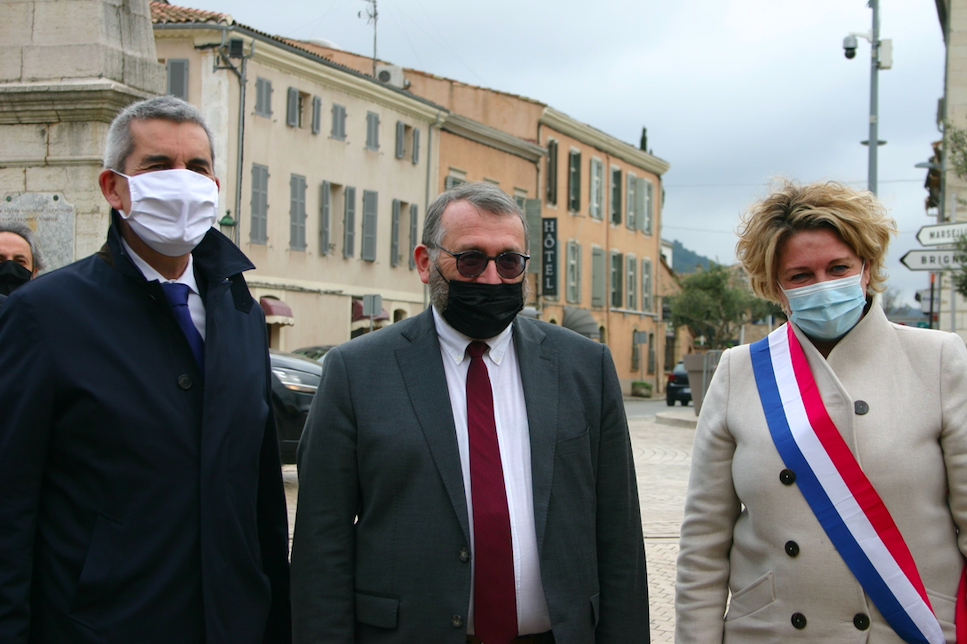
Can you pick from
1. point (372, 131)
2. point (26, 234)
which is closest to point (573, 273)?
point (372, 131)

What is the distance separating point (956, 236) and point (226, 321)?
30.8ft

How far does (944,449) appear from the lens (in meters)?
2.86

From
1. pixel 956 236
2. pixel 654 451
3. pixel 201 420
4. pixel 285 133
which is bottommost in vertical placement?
pixel 654 451

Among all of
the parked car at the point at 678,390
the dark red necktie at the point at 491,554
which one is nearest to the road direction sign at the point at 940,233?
the dark red necktie at the point at 491,554

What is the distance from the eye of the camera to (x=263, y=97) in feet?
91.9

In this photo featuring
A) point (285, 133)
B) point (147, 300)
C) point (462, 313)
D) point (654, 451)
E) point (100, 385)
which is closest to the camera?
point (100, 385)

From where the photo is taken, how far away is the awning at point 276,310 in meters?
27.6

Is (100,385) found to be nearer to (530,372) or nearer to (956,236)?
(530,372)

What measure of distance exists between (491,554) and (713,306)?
5142cm

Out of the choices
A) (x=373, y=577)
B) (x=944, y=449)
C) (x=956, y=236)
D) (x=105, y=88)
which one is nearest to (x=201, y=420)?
(x=373, y=577)

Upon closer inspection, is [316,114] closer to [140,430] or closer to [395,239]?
[395,239]

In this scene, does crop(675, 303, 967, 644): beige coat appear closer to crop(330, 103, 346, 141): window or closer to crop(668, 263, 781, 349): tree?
crop(330, 103, 346, 141): window

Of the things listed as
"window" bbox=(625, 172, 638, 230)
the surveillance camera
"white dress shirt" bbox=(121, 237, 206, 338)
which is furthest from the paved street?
"window" bbox=(625, 172, 638, 230)

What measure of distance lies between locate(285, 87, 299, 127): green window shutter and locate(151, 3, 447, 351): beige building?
38mm
